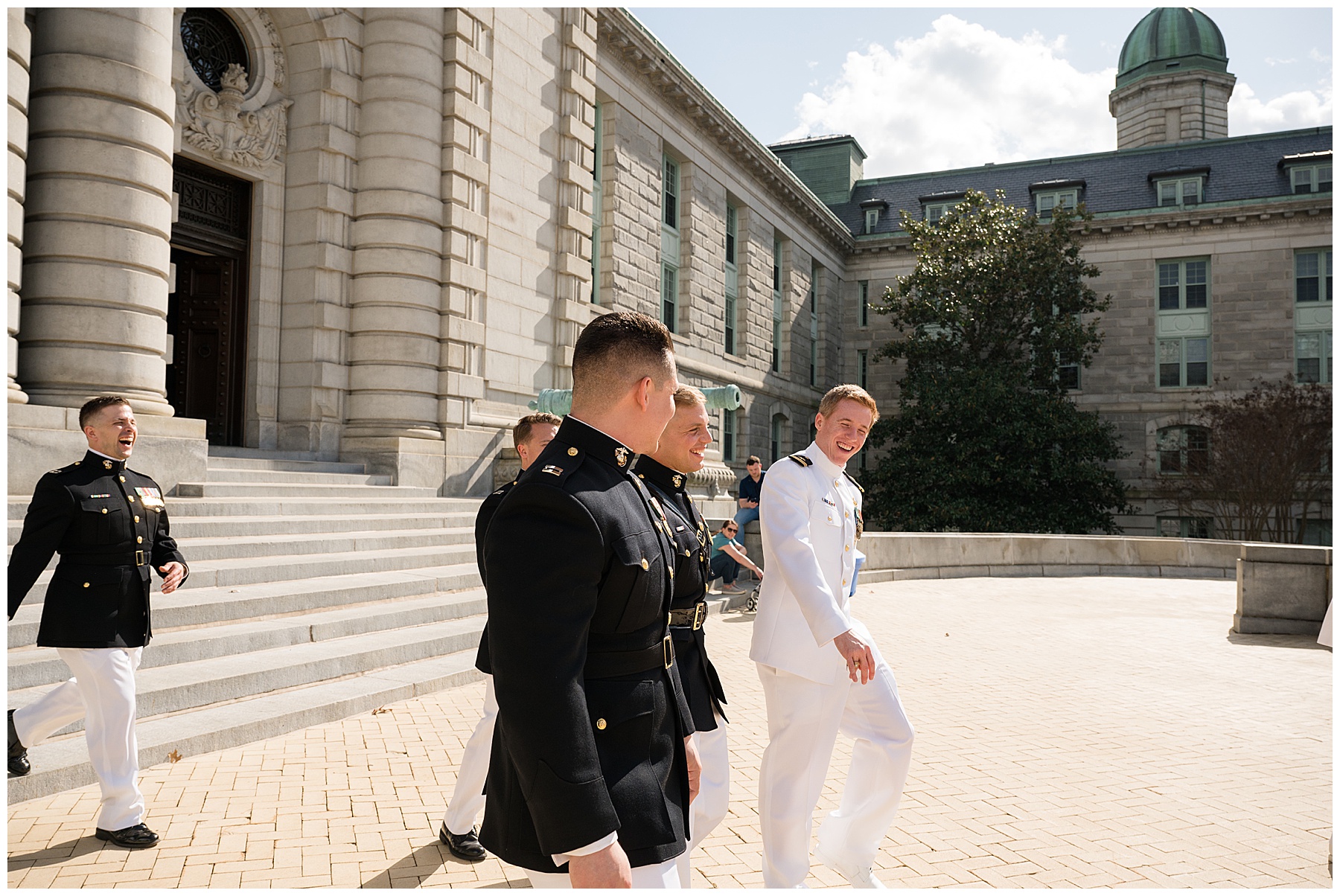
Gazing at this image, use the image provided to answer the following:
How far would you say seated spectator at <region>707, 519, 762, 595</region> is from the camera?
1052 cm

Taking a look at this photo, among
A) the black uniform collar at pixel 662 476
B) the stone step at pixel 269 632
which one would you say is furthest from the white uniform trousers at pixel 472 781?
the stone step at pixel 269 632

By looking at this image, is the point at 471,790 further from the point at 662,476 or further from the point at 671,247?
the point at 671,247

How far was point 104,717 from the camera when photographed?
13.7 feet

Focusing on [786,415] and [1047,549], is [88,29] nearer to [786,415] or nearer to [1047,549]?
[1047,549]

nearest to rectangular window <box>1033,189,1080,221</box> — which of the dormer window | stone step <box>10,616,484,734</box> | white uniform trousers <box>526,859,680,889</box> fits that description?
the dormer window

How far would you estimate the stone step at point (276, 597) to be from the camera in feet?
21.4

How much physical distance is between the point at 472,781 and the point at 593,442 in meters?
2.47

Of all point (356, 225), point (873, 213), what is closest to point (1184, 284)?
point (873, 213)

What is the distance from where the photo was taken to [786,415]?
110 feet

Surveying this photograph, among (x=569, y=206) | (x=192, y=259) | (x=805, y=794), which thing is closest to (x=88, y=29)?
(x=192, y=259)

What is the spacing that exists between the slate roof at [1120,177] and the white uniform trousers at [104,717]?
121ft

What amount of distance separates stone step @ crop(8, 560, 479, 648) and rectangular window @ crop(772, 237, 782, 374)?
2374 cm

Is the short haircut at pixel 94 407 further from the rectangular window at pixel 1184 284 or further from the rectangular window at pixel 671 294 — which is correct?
the rectangular window at pixel 1184 284

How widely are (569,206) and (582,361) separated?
15676 millimetres
